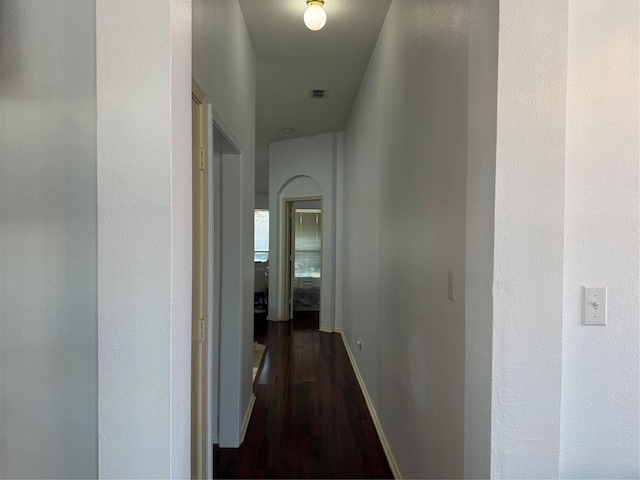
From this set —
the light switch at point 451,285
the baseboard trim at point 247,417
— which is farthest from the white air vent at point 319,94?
the light switch at point 451,285

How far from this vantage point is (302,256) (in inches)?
282

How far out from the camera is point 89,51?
1042 mm

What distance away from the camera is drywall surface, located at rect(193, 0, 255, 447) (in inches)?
85.2

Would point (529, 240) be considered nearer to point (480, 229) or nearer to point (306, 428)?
point (480, 229)

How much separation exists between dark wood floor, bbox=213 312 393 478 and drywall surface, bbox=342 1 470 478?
219 mm

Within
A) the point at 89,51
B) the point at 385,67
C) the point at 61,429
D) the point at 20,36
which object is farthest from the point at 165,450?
the point at 385,67

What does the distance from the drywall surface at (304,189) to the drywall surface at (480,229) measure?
190 inches

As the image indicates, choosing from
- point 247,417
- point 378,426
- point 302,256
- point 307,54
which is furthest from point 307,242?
point 378,426

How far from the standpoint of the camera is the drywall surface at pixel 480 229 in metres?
1.04

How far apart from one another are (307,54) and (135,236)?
2.80 metres

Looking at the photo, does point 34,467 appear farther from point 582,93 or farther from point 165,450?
point 582,93

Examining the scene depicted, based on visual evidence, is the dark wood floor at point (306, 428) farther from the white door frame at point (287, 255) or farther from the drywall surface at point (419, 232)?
the white door frame at point (287, 255)

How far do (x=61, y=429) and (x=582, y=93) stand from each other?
1705 millimetres

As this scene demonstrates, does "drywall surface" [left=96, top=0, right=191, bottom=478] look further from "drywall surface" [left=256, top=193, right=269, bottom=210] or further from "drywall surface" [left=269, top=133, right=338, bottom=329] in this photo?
"drywall surface" [left=256, top=193, right=269, bottom=210]
